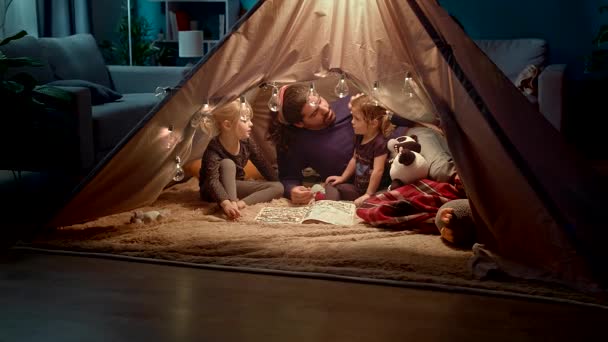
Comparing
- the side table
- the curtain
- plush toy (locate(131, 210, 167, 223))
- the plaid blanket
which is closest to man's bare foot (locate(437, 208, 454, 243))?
the plaid blanket

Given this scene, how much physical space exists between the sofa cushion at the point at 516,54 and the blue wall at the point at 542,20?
0.33m

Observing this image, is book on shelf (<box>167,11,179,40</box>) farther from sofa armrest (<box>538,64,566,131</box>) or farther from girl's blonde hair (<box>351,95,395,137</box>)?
girl's blonde hair (<box>351,95,395,137</box>)

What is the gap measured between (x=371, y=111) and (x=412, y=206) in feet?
1.59

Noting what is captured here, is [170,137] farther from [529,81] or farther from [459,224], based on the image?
[529,81]

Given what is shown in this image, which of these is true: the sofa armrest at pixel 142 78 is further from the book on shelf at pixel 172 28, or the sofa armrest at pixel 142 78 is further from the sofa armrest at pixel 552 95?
the sofa armrest at pixel 552 95

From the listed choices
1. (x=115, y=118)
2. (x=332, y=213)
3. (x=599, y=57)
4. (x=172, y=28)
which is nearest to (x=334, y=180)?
(x=332, y=213)

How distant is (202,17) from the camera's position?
6160 mm

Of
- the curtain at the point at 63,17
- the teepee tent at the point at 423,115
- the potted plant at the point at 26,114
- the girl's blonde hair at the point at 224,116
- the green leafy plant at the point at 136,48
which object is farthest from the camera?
the green leafy plant at the point at 136,48

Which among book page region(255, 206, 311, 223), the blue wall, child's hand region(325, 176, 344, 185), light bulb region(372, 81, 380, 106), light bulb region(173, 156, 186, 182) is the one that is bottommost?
book page region(255, 206, 311, 223)

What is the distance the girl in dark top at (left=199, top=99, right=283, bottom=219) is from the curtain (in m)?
2.76

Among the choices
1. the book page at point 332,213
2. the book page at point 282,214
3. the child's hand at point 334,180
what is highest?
the child's hand at point 334,180

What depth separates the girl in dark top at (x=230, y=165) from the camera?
3.00 meters

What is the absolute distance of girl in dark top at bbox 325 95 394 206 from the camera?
3.05 m

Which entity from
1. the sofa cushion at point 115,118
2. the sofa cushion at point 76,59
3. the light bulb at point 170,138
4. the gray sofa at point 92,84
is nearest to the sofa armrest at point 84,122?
the gray sofa at point 92,84
